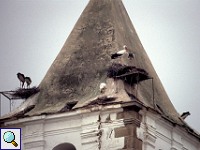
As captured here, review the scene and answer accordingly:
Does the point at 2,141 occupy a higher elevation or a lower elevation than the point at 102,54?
lower

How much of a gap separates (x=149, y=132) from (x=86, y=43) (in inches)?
144

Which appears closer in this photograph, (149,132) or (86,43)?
(149,132)

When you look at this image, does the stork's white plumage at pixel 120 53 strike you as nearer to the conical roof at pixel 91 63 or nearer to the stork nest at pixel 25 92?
the conical roof at pixel 91 63

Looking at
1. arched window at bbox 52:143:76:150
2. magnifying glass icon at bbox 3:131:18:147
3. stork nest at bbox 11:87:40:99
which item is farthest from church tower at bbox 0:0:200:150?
magnifying glass icon at bbox 3:131:18:147

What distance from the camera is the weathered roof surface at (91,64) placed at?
119 feet

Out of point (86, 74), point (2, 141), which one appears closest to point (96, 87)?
point (86, 74)

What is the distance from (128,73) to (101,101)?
3.49ft

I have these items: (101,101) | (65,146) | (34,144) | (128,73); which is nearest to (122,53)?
(128,73)

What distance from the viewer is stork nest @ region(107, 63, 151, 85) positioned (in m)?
35.5

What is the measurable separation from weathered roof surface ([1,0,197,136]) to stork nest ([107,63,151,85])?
37 centimetres

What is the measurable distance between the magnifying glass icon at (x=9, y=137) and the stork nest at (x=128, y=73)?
9.57 ft

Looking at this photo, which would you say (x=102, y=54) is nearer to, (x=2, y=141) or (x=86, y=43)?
(x=86, y=43)

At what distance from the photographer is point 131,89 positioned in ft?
117

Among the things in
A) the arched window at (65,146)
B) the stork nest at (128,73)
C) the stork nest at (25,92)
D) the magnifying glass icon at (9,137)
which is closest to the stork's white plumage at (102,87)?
the stork nest at (128,73)
